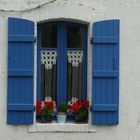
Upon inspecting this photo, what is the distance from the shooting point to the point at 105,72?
7.72 metres

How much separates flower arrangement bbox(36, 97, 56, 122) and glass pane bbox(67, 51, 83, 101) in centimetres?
39

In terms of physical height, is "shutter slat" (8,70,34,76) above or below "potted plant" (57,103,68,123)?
above

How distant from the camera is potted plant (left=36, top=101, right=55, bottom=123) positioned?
25.4 feet

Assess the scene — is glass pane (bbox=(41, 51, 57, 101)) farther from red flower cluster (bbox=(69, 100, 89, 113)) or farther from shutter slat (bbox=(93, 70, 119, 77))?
shutter slat (bbox=(93, 70, 119, 77))

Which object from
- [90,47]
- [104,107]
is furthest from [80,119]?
[90,47]

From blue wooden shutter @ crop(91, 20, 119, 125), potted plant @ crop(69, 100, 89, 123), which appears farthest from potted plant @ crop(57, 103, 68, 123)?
blue wooden shutter @ crop(91, 20, 119, 125)

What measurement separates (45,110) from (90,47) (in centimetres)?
120

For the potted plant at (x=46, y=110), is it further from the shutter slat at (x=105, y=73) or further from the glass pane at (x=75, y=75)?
the shutter slat at (x=105, y=73)

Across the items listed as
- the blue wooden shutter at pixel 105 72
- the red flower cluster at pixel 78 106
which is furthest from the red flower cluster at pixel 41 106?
the blue wooden shutter at pixel 105 72

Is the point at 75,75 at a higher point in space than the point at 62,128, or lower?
higher

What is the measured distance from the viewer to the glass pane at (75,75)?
7969 mm

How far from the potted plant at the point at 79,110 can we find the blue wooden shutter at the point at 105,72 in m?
0.16

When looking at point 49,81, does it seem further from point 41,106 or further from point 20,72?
point 20,72
